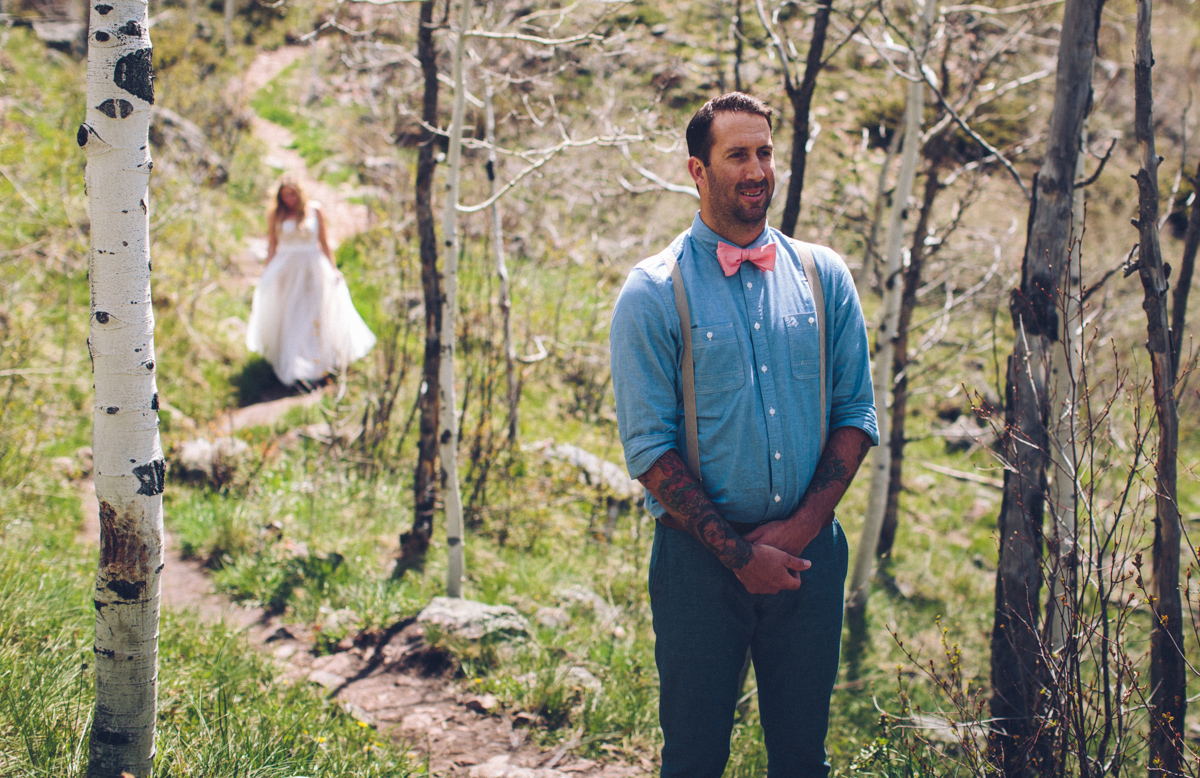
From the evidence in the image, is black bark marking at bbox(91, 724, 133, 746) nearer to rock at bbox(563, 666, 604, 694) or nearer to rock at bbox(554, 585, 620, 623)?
rock at bbox(563, 666, 604, 694)

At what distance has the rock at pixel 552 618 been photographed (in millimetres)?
4281

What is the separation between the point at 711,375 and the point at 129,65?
1.77 m

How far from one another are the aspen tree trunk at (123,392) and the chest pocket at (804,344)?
175 cm

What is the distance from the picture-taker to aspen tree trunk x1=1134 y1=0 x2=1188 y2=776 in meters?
2.46

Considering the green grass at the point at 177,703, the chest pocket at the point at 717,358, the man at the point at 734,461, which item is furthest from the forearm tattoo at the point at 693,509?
the green grass at the point at 177,703

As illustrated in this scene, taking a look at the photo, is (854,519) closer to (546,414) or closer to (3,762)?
(546,414)

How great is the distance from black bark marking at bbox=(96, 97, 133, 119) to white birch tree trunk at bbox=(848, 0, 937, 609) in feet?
12.9

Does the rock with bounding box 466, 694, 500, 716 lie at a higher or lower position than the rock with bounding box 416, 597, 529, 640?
lower

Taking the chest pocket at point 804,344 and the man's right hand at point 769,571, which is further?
the chest pocket at point 804,344

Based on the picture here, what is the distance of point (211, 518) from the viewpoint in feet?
16.6

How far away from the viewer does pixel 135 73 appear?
2.11 meters

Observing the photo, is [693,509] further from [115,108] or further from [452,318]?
[452,318]

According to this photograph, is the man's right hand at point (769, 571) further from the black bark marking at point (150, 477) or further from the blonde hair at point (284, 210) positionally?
the blonde hair at point (284, 210)

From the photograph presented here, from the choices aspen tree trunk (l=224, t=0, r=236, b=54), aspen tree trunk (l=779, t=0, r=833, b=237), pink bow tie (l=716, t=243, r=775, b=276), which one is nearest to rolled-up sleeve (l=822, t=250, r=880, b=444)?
pink bow tie (l=716, t=243, r=775, b=276)
